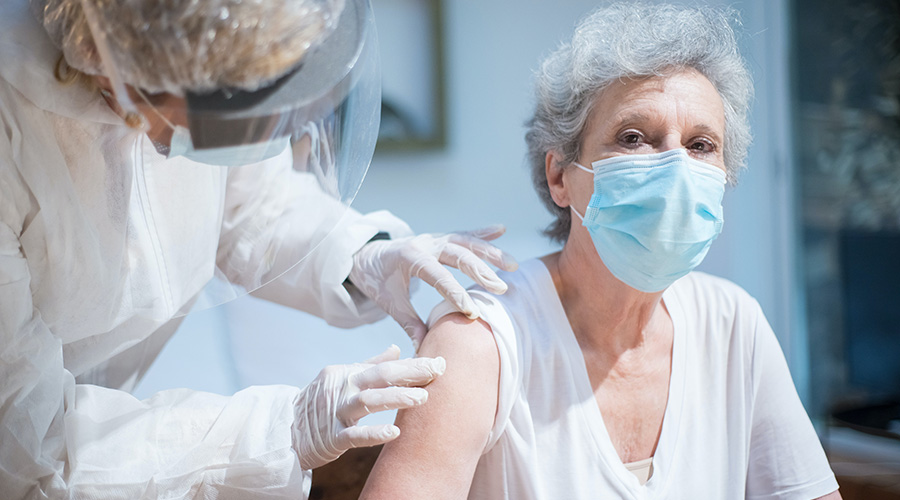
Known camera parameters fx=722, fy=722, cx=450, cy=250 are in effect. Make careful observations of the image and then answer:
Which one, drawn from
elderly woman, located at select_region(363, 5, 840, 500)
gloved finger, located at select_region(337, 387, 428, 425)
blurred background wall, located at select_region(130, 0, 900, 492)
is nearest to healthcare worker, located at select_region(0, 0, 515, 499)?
gloved finger, located at select_region(337, 387, 428, 425)

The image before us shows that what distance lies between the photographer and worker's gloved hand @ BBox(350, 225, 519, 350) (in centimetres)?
132

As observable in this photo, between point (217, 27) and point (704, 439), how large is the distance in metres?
1.15

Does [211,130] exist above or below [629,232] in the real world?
above

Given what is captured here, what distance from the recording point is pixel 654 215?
1.23 metres

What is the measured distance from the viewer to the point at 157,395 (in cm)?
125

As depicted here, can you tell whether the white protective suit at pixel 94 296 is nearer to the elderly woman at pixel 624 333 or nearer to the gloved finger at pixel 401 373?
the gloved finger at pixel 401 373

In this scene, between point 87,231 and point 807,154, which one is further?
point 807,154

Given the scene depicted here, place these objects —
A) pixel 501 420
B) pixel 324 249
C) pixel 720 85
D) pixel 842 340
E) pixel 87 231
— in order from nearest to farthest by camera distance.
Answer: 1. pixel 87 231
2. pixel 501 420
3. pixel 720 85
4. pixel 324 249
5. pixel 842 340

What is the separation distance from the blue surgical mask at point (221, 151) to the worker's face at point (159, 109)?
1 centimetres

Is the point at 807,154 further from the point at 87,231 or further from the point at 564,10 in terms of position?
the point at 87,231

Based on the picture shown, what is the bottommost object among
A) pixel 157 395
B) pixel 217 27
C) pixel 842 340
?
pixel 842 340

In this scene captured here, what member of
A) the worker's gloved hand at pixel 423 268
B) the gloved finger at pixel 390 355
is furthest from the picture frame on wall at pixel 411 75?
the gloved finger at pixel 390 355

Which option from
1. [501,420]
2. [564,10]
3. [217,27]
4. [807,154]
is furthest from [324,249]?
[807,154]

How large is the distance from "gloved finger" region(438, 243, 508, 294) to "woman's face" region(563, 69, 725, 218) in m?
0.21
